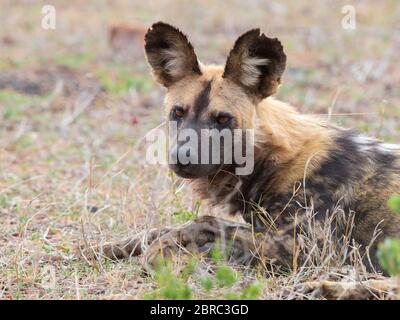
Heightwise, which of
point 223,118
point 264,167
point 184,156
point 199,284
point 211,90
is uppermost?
point 211,90

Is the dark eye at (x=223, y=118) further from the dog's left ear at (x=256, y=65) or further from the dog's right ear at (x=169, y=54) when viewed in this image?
the dog's right ear at (x=169, y=54)

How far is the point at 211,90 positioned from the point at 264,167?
1.94 ft

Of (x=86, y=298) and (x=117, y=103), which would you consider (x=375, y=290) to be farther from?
(x=117, y=103)

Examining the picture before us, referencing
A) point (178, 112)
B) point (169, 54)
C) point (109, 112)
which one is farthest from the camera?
point (109, 112)

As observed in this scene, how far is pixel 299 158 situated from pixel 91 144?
3907 millimetres

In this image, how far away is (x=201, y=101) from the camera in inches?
196

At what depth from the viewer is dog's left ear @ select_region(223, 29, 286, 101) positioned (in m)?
4.95

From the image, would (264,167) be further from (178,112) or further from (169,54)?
(169,54)

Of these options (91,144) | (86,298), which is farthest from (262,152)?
(91,144)

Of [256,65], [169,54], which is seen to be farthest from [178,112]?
[256,65]

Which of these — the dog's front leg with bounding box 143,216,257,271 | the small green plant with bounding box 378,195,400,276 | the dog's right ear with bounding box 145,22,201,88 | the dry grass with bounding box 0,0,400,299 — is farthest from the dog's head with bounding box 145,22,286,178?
the small green plant with bounding box 378,195,400,276

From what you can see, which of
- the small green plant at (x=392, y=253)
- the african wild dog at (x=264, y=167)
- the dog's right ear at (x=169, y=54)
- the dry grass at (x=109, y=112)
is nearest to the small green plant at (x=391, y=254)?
the small green plant at (x=392, y=253)

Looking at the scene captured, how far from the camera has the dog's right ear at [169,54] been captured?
5133 mm

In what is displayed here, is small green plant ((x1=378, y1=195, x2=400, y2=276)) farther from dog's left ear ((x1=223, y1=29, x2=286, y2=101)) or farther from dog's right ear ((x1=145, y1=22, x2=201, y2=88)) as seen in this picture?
dog's right ear ((x1=145, y1=22, x2=201, y2=88))
